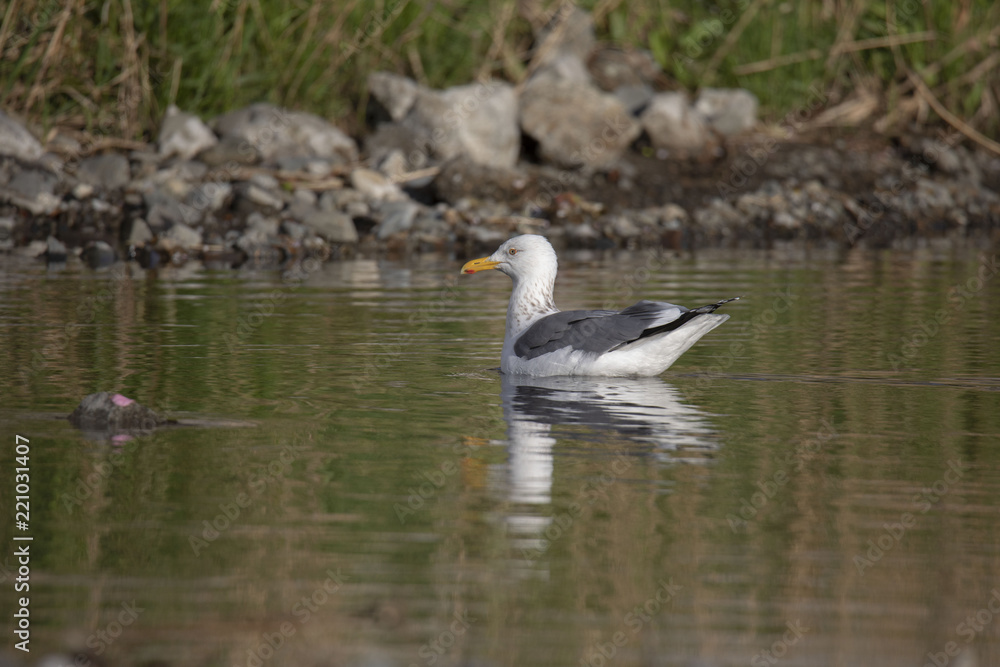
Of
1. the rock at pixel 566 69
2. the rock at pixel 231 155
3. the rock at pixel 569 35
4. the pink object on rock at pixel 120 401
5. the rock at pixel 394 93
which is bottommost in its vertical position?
the pink object on rock at pixel 120 401

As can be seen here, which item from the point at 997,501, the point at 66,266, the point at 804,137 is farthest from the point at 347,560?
the point at 804,137

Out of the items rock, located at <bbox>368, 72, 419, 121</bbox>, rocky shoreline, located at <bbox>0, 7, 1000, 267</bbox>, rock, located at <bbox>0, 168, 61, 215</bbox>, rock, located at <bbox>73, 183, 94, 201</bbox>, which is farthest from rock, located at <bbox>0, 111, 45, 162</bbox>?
rock, located at <bbox>368, 72, 419, 121</bbox>

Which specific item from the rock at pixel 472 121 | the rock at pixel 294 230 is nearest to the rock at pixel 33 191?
the rock at pixel 294 230

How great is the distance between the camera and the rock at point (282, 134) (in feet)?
63.4

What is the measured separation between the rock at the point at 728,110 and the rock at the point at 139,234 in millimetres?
9331

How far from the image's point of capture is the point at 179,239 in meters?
17.5

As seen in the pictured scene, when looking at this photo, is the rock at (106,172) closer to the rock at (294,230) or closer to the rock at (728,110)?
the rock at (294,230)

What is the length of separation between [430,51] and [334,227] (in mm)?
4511

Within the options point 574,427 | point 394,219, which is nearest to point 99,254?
point 394,219

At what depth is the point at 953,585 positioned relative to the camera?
4.70m

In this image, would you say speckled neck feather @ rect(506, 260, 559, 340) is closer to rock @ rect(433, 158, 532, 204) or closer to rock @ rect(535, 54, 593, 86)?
rock @ rect(433, 158, 532, 204)

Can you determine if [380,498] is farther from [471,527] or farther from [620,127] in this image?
[620,127]

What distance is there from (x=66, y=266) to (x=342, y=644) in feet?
40.4

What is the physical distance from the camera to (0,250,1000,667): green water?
14.1ft
